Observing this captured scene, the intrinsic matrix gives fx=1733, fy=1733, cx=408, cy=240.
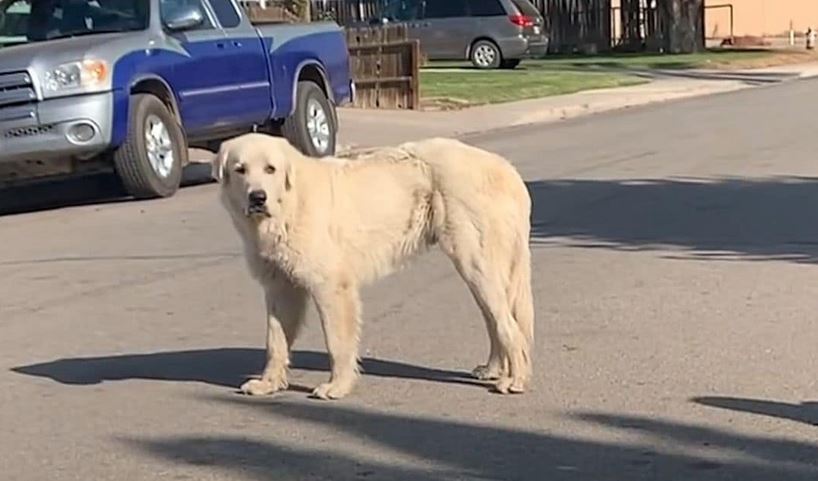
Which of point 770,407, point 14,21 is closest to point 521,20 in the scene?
point 14,21

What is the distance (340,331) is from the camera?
A: 752cm

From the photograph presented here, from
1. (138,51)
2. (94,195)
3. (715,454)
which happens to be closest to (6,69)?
(138,51)

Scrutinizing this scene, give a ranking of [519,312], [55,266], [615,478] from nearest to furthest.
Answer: [615,478] → [519,312] → [55,266]

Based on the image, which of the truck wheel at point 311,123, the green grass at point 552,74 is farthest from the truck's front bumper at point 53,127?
the green grass at point 552,74

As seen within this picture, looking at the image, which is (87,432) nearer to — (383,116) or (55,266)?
(55,266)

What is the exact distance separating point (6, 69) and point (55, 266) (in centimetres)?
355

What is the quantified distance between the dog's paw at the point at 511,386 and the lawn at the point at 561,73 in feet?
66.7

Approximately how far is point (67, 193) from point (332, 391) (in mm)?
10608

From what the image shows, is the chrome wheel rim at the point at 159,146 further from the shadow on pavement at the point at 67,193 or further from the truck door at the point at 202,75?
the shadow on pavement at the point at 67,193

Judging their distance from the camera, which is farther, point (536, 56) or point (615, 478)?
point (536, 56)

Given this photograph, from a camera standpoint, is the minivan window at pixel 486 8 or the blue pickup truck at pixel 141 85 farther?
the minivan window at pixel 486 8

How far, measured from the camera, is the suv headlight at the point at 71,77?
15.1 metres

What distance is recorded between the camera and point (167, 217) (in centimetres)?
1476

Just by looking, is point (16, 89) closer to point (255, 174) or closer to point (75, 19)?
point (75, 19)
